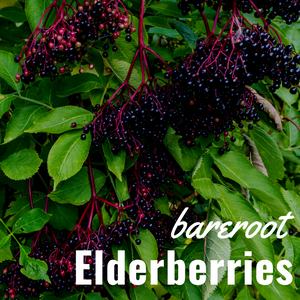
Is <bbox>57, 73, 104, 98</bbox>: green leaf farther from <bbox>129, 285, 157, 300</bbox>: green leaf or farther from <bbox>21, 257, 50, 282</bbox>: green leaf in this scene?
<bbox>129, 285, 157, 300</bbox>: green leaf

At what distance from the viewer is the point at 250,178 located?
4.18 ft

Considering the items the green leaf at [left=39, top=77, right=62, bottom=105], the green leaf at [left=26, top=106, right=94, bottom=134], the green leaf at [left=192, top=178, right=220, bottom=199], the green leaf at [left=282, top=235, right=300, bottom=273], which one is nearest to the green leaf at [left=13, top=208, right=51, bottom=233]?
the green leaf at [left=26, top=106, right=94, bottom=134]

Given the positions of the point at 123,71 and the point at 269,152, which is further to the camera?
the point at 269,152

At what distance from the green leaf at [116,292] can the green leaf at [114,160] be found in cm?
45

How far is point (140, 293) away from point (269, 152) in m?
0.81

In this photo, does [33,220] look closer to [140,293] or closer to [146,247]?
[146,247]

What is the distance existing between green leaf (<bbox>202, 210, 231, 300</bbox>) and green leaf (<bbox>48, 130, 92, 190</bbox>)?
593 mm

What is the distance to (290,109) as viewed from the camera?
1.91 metres

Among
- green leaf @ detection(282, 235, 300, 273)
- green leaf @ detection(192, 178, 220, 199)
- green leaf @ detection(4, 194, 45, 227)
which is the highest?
green leaf @ detection(192, 178, 220, 199)

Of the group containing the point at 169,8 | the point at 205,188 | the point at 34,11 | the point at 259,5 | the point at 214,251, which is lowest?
the point at 214,251

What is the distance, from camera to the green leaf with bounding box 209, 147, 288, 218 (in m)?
1.21

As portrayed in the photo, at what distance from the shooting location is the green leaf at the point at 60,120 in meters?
1.10

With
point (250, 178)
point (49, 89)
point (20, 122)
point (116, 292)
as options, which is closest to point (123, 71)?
point (49, 89)

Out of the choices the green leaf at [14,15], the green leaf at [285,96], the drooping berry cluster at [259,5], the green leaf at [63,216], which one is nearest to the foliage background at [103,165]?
the green leaf at [63,216]
